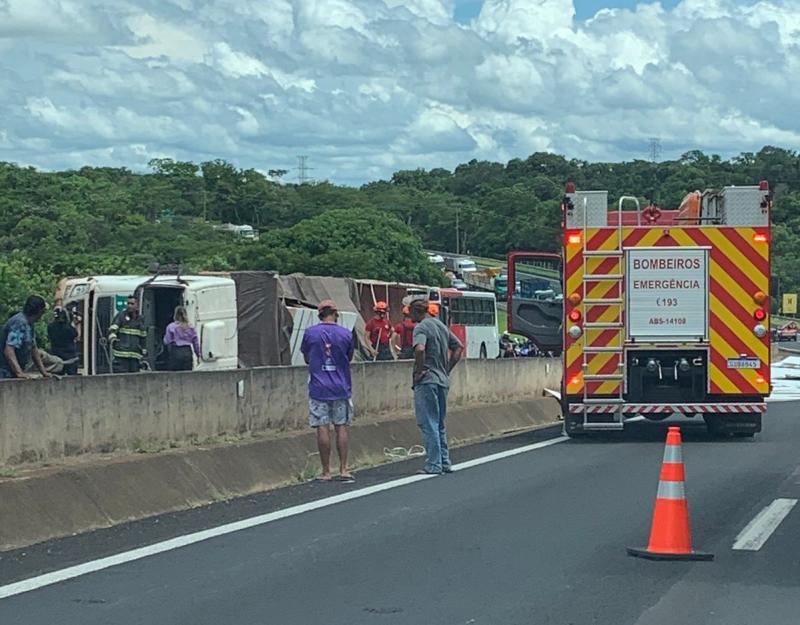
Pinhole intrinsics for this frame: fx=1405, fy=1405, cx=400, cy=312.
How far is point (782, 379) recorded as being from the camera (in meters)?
42.4

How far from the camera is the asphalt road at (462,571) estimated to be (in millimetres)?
7832

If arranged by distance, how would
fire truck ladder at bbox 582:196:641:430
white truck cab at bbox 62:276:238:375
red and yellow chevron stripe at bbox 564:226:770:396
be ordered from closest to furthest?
1. red and yellow chevron stripe at bbox 564:226:770:396
2. fire truck ladder at bbox 582:196:641:430
3. white truck cab at bbox 62:276:238:375

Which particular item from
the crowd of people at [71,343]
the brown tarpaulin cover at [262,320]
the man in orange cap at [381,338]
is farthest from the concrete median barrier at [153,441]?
the brown tarpaulin cover at [262,320]

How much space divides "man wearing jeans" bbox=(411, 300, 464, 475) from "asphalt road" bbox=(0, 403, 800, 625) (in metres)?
1.05

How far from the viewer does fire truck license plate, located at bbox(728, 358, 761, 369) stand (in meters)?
18.4

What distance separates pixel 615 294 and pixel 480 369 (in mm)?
4876

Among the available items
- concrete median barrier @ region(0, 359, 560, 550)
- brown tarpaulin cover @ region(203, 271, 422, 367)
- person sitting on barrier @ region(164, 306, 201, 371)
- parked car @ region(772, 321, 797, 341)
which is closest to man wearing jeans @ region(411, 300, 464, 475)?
concrete median barrier @ region(0, 359, 560, 550)

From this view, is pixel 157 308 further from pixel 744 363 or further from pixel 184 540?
pixel 184 540

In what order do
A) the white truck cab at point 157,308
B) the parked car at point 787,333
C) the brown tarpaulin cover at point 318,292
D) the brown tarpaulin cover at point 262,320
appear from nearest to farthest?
the white truck cab at point 157,308
the brown tarpaulin cover at point 262,320
the brown tarpaulin cover at point 318,292
the parked car at point 787,333

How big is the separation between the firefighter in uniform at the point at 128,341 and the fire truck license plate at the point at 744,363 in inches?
375

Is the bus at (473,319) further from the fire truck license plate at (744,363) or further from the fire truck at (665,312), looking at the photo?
the fire truck license plate at (744,363)

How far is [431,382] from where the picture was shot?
14.8 meters

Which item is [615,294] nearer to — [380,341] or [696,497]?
[696,497]

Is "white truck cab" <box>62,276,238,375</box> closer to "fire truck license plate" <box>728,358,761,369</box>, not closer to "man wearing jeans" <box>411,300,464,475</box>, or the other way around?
"fire truck license plate" <box>728,358,761,369</box>
